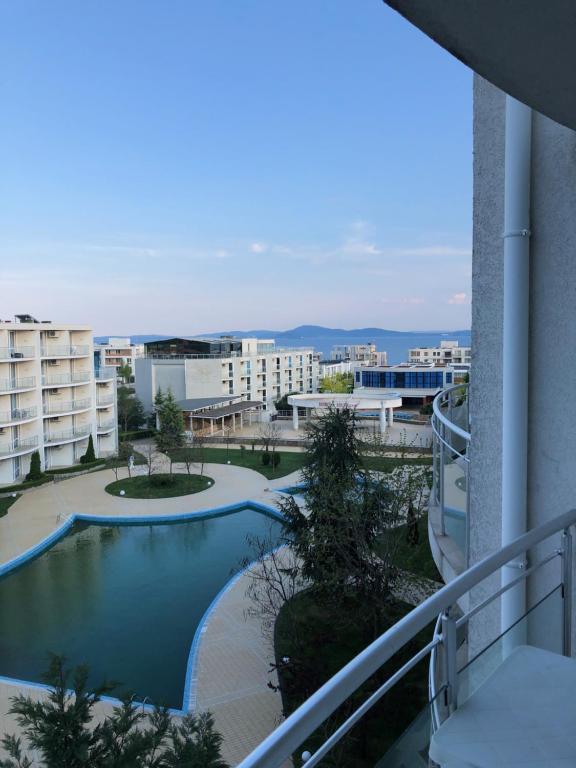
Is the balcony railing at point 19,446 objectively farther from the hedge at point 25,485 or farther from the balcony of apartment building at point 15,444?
the hedge at point 25,485

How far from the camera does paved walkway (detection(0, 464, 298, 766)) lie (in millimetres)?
7699

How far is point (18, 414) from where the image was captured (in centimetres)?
2172

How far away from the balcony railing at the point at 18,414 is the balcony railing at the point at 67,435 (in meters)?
1.30

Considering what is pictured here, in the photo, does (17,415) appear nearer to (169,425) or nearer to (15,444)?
(15,444)

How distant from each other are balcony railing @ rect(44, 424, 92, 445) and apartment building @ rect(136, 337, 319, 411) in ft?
40.0

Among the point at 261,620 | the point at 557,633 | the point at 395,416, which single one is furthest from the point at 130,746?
the point at 395,416

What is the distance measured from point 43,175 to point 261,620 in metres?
23.8

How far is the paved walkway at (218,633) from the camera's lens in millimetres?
7699

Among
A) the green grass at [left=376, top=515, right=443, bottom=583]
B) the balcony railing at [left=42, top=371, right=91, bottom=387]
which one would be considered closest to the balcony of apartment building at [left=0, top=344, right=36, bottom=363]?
the balcony railing at [left=42, top=371, right=91, bottom=387]

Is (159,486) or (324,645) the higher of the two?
(159,486)

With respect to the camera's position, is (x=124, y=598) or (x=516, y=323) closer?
(x=516, y=323)

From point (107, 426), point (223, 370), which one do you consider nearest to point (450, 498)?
point (107, 426)

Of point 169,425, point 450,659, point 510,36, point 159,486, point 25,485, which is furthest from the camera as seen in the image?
point 169,425

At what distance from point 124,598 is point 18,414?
12.6 m
